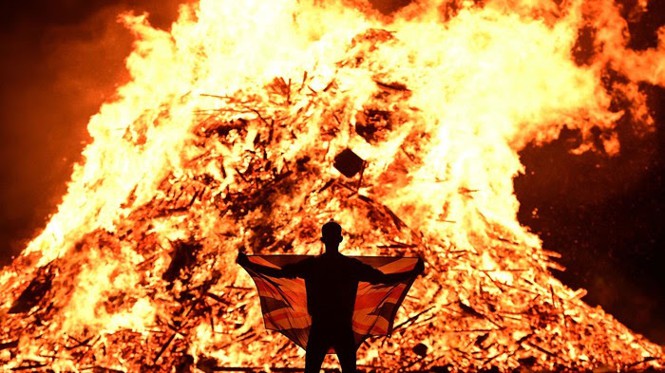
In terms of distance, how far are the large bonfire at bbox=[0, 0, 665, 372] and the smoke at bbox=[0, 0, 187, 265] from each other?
1.63 feet

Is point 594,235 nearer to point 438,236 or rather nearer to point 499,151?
point 499,151

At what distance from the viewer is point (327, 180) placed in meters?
7.03

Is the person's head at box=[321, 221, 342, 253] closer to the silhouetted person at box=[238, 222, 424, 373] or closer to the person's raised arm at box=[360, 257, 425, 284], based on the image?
the silhouetted person at box=[238, 222, 424, 373]

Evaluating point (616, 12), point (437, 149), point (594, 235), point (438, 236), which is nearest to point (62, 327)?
point (438, 236)

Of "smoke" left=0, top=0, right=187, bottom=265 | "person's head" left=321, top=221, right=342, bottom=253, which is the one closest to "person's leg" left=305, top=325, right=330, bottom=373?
"person's head" left=321, top=221, right=342, bottom=253

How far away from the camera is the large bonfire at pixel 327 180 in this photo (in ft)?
19.3

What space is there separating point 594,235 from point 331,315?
16.8 ft

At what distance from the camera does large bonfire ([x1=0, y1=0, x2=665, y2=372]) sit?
19.3ft

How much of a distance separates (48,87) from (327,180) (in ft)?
20.7

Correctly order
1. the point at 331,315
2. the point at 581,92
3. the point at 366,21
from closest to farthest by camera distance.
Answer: the point at 331,315, the point at 581,92, the point at 366,21

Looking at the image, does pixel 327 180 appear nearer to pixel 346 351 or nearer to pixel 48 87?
pixel 346 351

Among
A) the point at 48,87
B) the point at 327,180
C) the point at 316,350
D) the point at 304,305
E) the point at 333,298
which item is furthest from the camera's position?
the point at 48,87

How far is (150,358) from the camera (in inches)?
227

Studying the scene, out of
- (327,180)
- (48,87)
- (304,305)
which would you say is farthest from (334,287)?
(48,87)
